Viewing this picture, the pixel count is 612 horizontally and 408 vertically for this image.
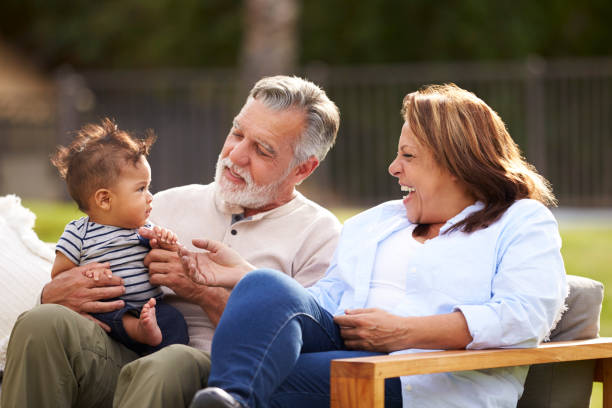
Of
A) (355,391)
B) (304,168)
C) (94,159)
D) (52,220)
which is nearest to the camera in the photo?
(355,391)

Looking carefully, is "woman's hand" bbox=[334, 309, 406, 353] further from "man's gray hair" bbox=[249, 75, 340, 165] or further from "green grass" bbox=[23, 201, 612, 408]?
"green grass" bbox=[23, 201, 612, 408]

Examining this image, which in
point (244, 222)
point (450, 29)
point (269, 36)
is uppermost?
point (269, 36)

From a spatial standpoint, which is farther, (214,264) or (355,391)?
(214,264)

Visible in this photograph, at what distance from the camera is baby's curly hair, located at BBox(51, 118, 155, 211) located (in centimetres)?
330

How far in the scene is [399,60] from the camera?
51.2 feet

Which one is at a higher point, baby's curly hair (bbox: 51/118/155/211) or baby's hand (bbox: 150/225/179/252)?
baby's curly hair (bbox: 51/118/155/211)

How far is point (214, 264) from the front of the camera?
11.1 feet

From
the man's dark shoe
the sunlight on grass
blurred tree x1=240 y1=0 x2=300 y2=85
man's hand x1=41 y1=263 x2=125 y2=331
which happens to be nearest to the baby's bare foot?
man's hand x1=41 y1=263 x2=125 y2=331

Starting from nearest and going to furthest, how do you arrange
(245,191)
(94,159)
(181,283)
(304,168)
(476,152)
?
1. (476,152)
2. (94,159)
3. (181,283)
4. (245,191)
5. (304,168)

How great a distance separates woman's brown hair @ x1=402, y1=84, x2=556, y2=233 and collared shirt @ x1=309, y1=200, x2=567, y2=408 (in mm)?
62

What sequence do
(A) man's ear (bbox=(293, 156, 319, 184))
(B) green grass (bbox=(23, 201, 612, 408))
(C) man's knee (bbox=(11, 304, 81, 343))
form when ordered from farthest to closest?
1. (B) green grass (bbox=(23, 201, 612, 408))
2. (A) man's ear (bbox=(293, 156, 319, 184))
3. (C) man's knee (bbox=(11, 304, 81, 343))

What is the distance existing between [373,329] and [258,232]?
0.84 meters

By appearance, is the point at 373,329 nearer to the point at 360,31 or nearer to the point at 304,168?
the point at 304,168

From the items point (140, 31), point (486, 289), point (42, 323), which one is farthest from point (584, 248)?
point (140, 31)
